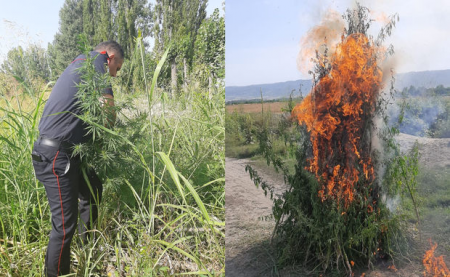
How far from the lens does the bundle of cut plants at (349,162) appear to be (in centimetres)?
144

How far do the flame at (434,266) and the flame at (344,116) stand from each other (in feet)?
1.40

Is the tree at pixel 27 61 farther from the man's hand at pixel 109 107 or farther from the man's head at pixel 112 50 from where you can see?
the man's hand at pixel 109 107

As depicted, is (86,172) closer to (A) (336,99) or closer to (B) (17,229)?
(B) (17,229)

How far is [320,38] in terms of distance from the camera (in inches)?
59.8

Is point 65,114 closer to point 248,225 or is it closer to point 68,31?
point 248,225

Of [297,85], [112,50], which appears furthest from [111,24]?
[297,85]

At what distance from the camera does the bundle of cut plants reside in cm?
144

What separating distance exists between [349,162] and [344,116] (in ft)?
0.60

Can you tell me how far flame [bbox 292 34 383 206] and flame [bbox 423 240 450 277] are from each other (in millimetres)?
425

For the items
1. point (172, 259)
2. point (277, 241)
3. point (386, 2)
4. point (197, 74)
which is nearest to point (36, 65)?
point (197, 74)

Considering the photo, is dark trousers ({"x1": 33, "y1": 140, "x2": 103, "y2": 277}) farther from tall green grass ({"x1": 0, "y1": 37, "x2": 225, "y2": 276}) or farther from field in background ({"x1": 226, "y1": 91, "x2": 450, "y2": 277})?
field in background ({"x1": 226, "y1": 91, "x2": 450, "y2": 277})

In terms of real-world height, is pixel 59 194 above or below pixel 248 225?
above

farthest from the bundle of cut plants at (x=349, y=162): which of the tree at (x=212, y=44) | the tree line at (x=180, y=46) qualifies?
the tree at (x=212, y=44)

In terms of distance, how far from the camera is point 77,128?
6.77 ft
